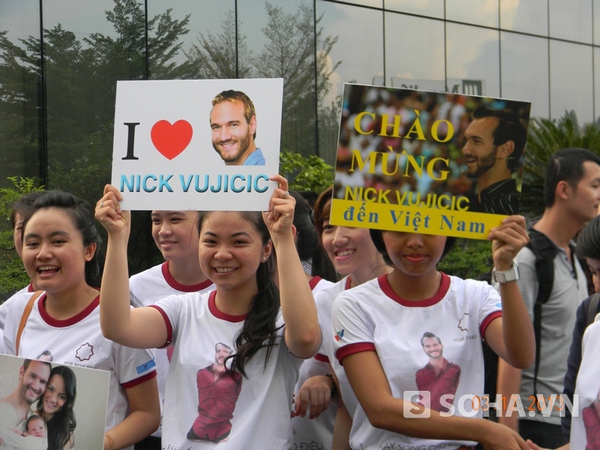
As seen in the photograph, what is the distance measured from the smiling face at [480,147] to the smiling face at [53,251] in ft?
5.04

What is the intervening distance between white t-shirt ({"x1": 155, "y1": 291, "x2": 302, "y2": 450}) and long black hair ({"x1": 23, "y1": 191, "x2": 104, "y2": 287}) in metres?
0.51

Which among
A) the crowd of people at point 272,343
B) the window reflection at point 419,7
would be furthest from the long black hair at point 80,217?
the window reflection at point 419,7

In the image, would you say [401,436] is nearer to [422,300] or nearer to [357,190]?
[422,300]

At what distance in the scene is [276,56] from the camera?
14.1 m

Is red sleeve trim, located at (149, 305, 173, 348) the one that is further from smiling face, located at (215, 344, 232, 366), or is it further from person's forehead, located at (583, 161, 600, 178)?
person's forehead, located at (583, 161, 600, 178)

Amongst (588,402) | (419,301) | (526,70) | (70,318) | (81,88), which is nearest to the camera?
(588,402)

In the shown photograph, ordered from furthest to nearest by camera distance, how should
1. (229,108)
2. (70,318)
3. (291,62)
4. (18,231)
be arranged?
1. (291,62)
2. (18,231)
3. (70,318)
4. (229,108)

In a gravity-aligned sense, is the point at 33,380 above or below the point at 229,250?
below

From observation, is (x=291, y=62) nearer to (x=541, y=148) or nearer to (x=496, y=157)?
(x=541, y=148)

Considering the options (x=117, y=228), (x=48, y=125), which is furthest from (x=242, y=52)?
(x=117, y=228)

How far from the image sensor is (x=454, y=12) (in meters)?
16.6

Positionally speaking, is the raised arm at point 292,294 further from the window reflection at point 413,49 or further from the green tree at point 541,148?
the green tree at point 541,148

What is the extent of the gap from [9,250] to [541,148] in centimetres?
1049

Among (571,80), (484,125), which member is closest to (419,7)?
(571,80)
